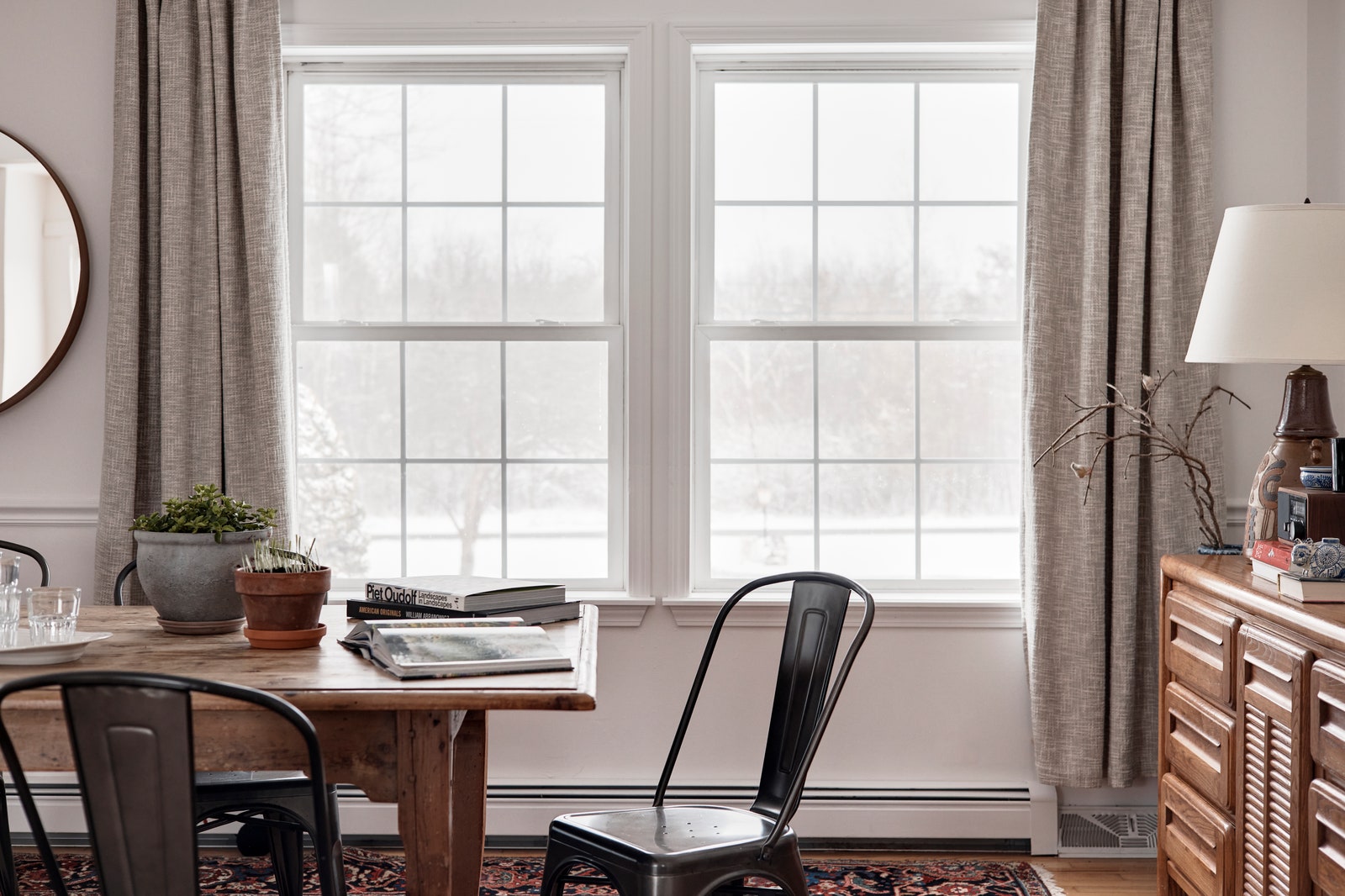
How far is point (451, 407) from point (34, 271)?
4.09 ft

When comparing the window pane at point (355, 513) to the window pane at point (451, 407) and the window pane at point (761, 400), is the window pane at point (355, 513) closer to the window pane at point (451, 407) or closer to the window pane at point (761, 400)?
the window pane at point (451, 407)

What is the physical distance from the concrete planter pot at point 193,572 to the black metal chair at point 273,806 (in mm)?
361

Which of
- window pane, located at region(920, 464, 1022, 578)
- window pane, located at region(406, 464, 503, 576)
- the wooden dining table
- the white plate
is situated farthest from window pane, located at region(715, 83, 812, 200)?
the white plate

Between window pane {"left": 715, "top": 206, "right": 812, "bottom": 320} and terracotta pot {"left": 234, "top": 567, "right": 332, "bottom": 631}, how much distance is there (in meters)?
1.68

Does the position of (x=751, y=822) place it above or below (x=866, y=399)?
below

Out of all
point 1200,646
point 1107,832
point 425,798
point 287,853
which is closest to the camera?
point 425,798

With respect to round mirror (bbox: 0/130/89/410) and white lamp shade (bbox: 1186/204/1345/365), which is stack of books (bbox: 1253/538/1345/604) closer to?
white lamp shade (bbox: 1186/204/1345/365)

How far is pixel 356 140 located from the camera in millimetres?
3217

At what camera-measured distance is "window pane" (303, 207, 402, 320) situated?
322cm

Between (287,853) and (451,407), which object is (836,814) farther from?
(451,407)

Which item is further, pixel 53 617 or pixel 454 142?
pixel 454 142

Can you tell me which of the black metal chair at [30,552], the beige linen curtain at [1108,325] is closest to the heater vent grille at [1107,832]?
the beige linen curtain at [1108,325]

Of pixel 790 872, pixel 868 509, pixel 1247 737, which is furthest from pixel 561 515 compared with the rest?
pixel 1247 737

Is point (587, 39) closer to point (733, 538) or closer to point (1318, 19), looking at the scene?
point (733, 538)
